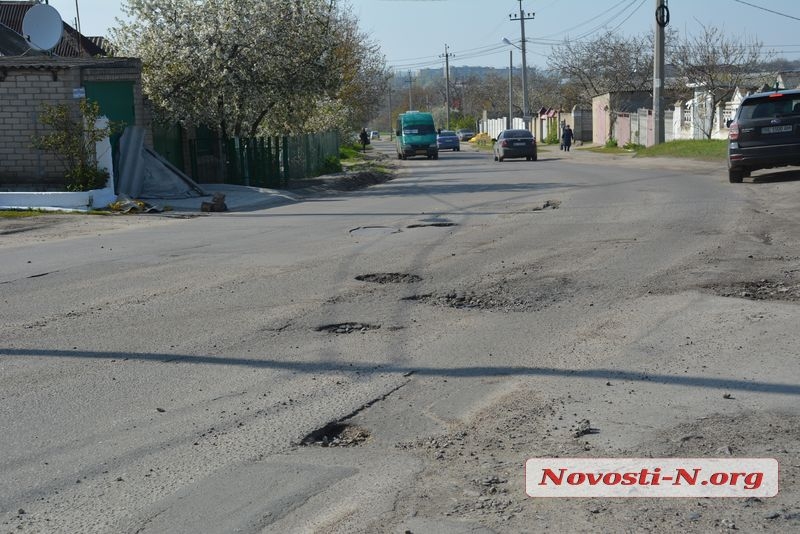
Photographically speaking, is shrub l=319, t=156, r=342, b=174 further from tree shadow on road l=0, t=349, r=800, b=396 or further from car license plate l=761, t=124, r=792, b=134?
tree shadow on road l=0, t=349, r=800, b=396

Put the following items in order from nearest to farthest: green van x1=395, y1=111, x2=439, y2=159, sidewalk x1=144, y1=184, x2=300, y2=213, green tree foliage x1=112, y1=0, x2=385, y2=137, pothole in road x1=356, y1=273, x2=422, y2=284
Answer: pothole in road x1=356, y1=273, x2=422, y2=284
sidewalk x1=144, y1=184, x2=300, y2=213
green tree foliage x1=112, y1=0, x2=385, y2=137
green van x1=395, y1=111, x2=439, y2=159

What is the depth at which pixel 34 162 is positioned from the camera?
22.6 metres

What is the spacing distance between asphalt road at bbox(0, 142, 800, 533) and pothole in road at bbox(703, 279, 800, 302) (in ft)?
0.15

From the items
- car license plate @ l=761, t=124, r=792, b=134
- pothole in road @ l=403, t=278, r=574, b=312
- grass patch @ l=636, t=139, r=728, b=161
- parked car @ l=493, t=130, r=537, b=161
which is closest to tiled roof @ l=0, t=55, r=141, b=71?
car license plate @ l=761, t=124, r=792, b=134

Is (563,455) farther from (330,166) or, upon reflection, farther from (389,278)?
(330,166)

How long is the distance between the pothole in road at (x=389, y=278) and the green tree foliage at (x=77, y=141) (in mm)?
12509

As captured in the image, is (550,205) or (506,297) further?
(550,205)

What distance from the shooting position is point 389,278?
10594 mm

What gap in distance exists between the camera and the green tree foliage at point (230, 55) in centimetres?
2622

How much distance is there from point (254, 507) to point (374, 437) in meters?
1.16

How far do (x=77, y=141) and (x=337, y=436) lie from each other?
17.7m

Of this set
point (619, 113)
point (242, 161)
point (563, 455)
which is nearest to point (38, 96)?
point (242, 161)

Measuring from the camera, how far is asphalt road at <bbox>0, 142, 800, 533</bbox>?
14.9 feet

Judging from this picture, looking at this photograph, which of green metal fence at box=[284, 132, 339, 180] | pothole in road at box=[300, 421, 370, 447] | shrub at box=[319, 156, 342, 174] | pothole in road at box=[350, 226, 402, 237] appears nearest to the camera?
pothole in road at box=[300, 421, 370, 447]
